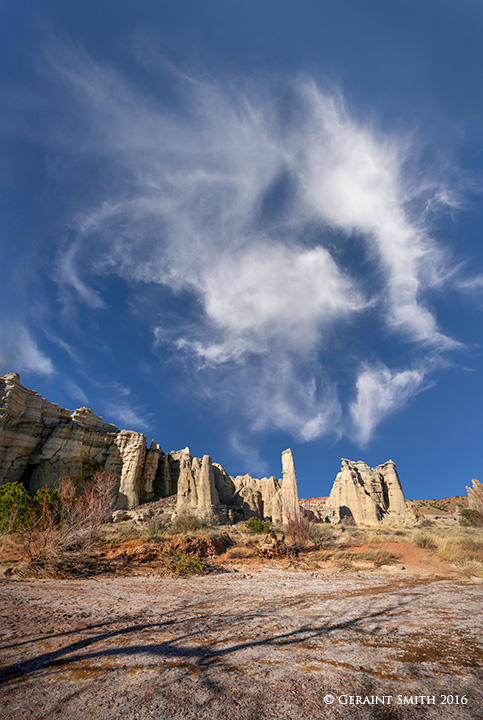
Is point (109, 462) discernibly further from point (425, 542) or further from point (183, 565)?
point (425, 542)

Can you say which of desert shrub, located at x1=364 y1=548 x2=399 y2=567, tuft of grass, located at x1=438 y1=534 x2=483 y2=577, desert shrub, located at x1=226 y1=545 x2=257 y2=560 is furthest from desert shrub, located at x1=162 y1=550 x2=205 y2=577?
tuft of grass, located at x1=438 y1=534 x2=483 y2=577

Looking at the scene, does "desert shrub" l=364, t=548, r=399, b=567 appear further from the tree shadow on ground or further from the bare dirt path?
the tree shadow on ground

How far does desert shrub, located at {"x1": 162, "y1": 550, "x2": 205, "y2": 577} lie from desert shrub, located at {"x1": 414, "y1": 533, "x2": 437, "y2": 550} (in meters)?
12.8

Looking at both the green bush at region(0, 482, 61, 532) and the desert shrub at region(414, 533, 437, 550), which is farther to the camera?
the desert shrub at region(414, 533, 437, 550)

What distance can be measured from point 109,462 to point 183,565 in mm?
32473

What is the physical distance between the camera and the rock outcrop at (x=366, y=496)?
43375mm

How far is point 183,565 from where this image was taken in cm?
1157

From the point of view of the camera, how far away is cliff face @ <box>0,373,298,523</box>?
3578 centimetres

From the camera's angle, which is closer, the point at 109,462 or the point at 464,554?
the point at 464,554

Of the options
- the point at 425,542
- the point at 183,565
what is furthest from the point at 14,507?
the point at 425,542

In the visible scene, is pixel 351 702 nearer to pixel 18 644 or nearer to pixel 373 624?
pixel 373 624

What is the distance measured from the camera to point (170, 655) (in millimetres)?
3340

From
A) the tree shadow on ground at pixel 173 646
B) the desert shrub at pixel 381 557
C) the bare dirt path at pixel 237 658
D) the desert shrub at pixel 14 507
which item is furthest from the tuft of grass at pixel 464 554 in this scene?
the desert shrub at pixel 14 507

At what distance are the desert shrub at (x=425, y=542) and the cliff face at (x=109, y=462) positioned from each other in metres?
16.3
